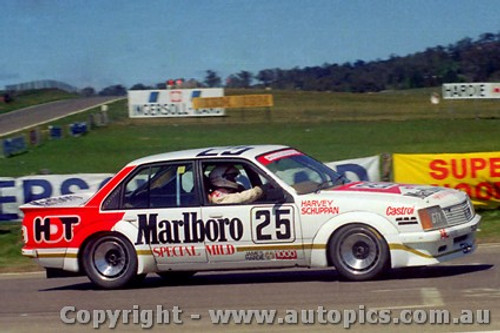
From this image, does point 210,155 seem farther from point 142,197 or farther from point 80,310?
point 80,310

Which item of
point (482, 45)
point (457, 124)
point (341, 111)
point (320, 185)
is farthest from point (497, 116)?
point (320, 185)

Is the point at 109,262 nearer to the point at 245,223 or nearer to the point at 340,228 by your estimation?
the point at 245,223

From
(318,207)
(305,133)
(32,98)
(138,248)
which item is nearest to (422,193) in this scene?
(318,207)

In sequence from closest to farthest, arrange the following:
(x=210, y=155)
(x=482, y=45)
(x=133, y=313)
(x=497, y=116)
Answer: (x=133, y=313)
(x=210, y=155)
(x=497, y=116)
(x=482, y=45)

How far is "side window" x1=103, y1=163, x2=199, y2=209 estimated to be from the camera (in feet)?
36.2

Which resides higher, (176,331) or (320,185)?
(320,185)

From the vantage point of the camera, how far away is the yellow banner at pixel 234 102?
76688mm

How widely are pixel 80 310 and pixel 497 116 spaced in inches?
2220

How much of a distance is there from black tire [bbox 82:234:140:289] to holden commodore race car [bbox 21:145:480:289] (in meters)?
0.01

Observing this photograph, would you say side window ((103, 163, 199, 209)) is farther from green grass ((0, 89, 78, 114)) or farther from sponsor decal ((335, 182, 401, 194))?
green grass ((0, 89, 78, 114))

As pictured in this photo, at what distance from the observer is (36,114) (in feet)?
286

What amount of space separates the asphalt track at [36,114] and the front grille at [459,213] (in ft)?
190

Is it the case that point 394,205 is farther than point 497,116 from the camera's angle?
No

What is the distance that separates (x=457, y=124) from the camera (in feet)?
187
